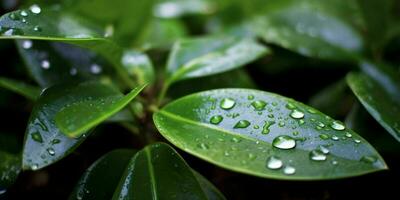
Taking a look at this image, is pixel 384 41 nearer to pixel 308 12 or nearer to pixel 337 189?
pixel 308 12

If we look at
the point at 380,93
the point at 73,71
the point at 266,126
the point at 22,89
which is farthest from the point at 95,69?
the point at 380,93

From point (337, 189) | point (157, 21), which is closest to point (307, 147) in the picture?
point (337, 189)

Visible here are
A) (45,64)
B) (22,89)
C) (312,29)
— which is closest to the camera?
(22,89)

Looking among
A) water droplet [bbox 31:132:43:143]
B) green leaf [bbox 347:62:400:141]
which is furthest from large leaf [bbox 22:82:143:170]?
green leaf [bbox 347:62:400:141]

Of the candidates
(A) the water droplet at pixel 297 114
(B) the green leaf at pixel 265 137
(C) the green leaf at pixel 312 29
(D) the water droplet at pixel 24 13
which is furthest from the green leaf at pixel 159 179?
(C) the green leaf at pixel 312 29

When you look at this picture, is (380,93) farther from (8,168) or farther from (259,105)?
(8,168)
